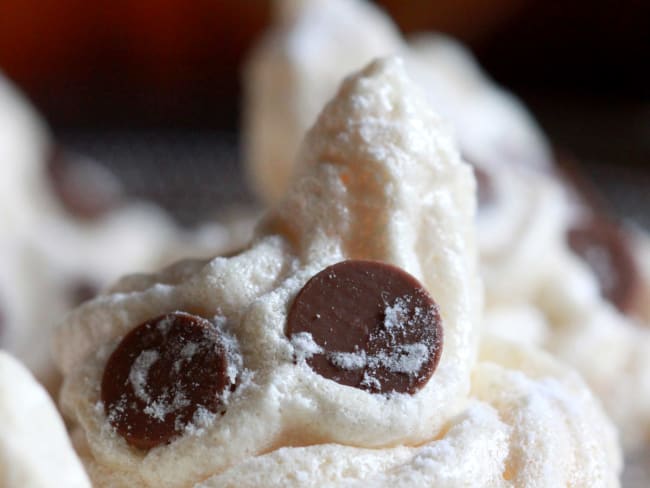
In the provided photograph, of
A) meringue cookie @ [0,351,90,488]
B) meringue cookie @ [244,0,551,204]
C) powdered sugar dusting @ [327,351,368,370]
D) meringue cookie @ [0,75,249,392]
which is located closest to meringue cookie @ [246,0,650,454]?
meringue cookie @ [244,0,551,204]

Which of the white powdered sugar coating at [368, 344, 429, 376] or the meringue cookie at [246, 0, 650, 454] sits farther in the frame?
the meringue cookie at [246, 0, 650, 454]

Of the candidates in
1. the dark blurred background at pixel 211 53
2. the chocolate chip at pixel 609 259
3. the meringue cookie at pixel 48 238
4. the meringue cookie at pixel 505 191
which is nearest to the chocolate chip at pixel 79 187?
the meringue cookie at pixel 48 238

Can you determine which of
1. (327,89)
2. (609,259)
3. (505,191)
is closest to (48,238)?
(327,89)

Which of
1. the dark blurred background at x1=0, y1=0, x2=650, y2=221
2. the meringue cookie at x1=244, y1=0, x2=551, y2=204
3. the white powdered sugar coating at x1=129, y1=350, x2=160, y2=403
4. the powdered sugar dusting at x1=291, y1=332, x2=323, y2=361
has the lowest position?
the white powdered sugar coating at x1=129, y1=350, x2=160, y2=403

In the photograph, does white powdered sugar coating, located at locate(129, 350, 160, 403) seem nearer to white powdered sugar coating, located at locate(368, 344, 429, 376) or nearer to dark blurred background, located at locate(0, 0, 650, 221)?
white powdered sugar coating, located at locate(368, 344, 429, 376)

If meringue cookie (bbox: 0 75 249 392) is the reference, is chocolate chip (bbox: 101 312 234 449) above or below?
below

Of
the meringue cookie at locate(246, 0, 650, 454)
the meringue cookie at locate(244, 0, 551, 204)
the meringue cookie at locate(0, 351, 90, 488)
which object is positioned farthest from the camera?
the meringue cookie at locate(244, 0, 551, 204)

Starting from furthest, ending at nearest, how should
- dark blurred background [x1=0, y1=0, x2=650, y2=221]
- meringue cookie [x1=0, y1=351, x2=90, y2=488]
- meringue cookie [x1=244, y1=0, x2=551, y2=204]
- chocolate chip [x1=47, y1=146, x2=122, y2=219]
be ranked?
dark blurred background [x1=0, y1=0, x2=650, y2=221] < chocolate chip [x1=47, y1=146, x2=122, y2=219] < meringue cookie [x1=244, y1=0, x2=551, y2=204] < meringue cookie [x1=0, y1=351, x2=90, y2=488]
